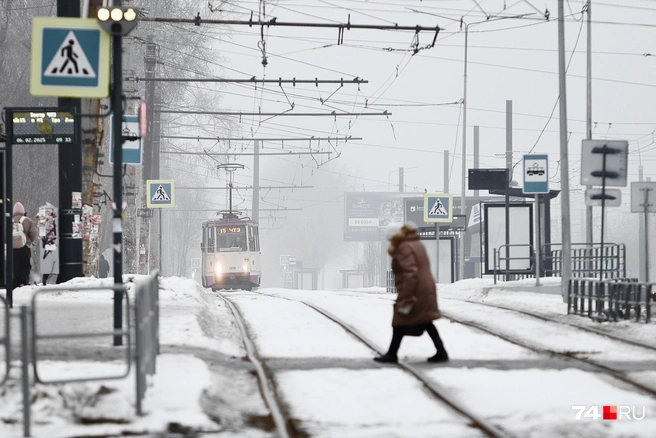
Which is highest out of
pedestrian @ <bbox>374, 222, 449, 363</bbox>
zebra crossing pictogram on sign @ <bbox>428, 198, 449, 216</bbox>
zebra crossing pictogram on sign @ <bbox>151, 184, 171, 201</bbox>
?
zebra crossing pictogram on sign @ <bbox>151, 184, 171, 201</bbox>

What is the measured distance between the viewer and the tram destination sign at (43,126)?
50.3 ft

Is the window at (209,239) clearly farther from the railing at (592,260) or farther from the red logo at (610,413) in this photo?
the red logo at (610,413)

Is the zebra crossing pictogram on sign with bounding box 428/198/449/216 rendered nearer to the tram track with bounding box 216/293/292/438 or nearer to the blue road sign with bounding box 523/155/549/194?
the blue road sign with bounding box 523/155/549/194

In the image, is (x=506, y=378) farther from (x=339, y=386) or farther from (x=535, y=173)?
(x=535, y=173)

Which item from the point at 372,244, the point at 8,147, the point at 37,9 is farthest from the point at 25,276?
the point at 372,244

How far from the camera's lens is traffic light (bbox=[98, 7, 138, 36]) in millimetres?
10453

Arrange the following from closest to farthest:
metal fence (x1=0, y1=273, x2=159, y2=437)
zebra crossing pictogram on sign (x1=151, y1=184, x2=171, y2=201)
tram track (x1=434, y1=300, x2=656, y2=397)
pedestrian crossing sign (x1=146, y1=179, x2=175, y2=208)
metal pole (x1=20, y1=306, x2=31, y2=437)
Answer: metal pole (x1=20, y1=306, x2=31, y2=437) < metal fence (x1=0, y1=273, x2=159, y2=437) < tram track (x1=434, y1=300, x2=656, y2=397) < pedestrian crossing sign (x1=146, y1=179, x2=175, y2=208) < zebra crossing pictogram on sign (x1=151, y1=184, x2=171, y2=201)

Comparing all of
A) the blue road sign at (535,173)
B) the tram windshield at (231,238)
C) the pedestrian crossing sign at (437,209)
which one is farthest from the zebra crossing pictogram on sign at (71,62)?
the tram windshield at (231,238)

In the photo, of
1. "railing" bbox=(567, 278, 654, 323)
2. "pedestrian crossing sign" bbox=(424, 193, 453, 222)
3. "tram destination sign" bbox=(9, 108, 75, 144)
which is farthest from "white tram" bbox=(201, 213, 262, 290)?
"tram destination sign" bbox=(9, 108, 75, 144)

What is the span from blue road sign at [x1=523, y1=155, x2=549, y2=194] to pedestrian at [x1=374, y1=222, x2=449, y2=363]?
12079mm

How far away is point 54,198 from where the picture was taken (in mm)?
38219

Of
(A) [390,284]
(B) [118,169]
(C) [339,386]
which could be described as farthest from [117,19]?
(A) [390,284]

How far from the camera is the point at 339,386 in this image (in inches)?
383

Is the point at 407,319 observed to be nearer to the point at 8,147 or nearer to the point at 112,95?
the point at 112,95
